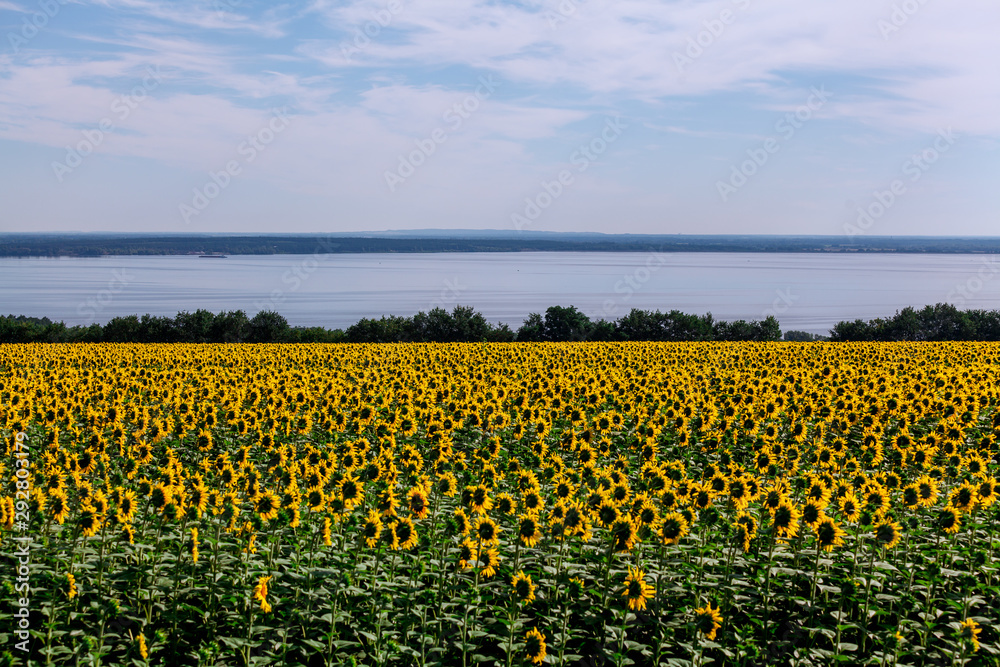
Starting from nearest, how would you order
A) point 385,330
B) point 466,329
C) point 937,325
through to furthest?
point 385,330 → point 466,329 → point 937,325

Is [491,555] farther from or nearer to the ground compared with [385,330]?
nearer to the ground

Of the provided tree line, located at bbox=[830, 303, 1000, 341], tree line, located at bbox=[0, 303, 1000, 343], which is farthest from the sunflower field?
tree line, located at bbox=[830, 303, 1000, 341]

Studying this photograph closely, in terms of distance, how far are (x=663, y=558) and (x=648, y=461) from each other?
10.1 feet

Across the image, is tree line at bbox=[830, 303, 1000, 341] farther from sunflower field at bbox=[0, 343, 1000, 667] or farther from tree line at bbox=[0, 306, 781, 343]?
sunflower field at bbox=[0, 343, 1000, 667]

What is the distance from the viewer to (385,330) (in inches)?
2719

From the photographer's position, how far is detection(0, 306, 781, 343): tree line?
66.9 meters

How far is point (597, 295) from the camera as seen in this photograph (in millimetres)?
195250

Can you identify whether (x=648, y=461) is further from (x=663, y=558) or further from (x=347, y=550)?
(x=347, y=550)

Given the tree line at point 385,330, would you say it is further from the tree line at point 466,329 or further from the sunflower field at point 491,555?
the sunflower field at point 491,555

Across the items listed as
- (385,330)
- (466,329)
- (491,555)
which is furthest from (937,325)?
(491,555)

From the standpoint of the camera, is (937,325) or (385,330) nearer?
(385,330)

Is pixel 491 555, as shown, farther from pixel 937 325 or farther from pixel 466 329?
pixel 937 325

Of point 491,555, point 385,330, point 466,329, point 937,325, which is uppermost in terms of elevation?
point 937,325

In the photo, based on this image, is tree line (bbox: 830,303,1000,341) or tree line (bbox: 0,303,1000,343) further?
tree line (bbox: 830,303,1000,341)
